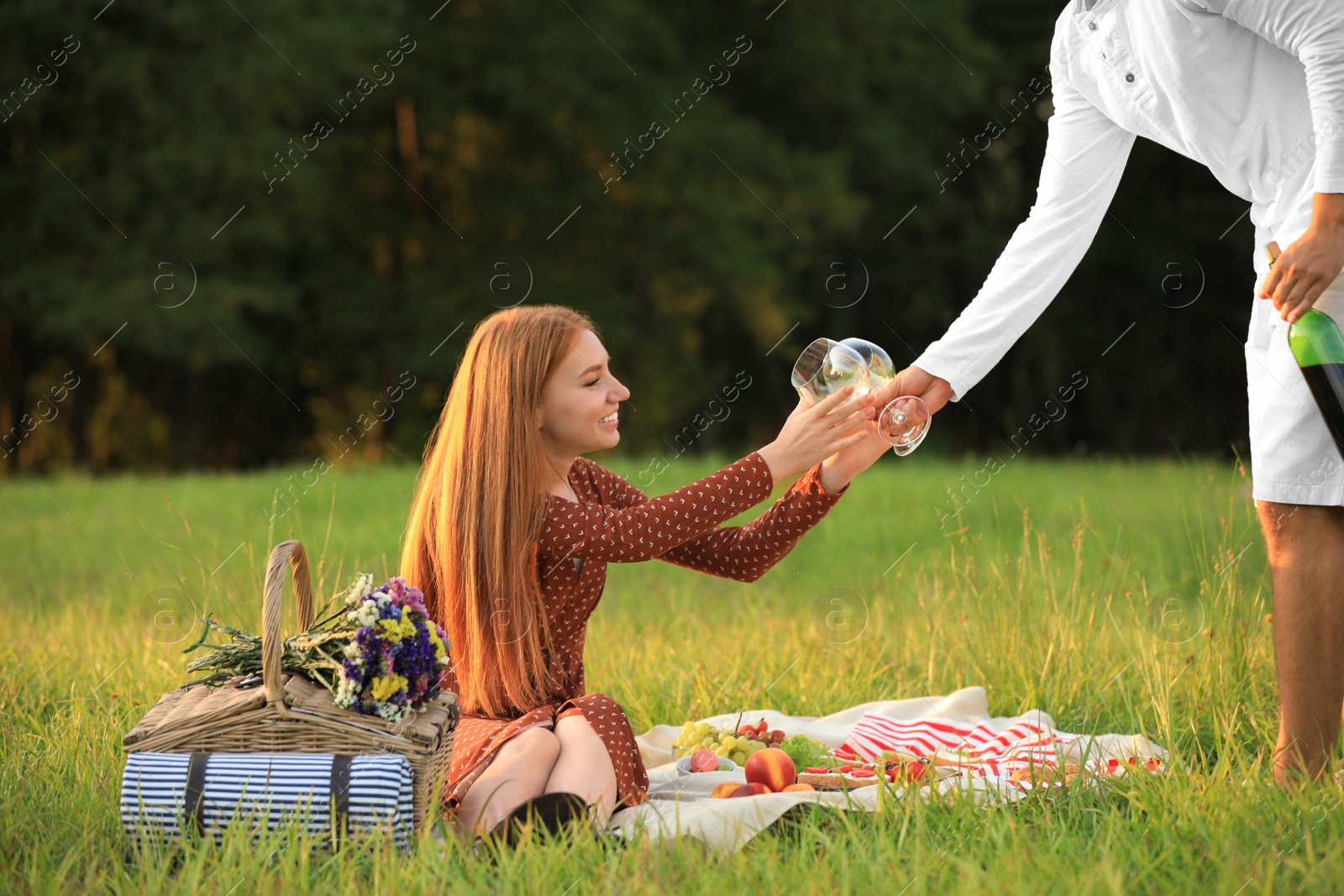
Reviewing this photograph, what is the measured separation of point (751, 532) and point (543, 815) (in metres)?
1.00

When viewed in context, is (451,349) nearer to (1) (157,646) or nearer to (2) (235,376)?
(2) (235,376)

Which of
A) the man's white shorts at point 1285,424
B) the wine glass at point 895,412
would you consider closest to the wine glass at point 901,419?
the wine glass at point 895,412

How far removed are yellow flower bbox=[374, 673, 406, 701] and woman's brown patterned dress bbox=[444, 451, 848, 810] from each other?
0.35 m

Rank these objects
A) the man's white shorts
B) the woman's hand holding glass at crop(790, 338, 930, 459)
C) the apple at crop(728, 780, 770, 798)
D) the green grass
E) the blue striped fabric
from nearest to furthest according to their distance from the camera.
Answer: the green grass, the blue striped fabric, the man's white shorts, the apple at crop(728, 780, 770, 798), the woman's hand holding glass at crop(790, 338, 930, 459)

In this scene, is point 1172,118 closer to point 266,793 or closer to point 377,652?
point 377,652

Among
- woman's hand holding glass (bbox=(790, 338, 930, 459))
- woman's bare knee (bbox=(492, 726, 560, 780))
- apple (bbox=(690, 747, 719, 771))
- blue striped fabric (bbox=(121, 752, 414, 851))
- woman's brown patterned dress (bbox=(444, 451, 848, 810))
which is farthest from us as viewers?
apple (bbox=(690, 747, 719, 771))

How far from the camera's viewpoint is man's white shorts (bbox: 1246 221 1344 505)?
8.96 feet

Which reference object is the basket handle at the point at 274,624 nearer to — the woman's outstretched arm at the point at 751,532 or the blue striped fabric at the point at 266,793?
the blue striped fabric at the point at 266,793

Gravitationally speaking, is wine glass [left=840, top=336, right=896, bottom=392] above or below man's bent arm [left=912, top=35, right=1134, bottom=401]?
below

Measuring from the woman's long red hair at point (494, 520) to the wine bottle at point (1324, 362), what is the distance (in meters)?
1.66

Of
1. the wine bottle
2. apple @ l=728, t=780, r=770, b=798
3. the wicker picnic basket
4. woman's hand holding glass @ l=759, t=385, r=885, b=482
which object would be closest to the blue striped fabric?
the wicker picnic basket

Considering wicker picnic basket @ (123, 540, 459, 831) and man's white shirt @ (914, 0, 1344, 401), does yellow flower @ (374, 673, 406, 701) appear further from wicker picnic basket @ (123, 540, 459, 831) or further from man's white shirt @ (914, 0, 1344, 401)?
man's white shirt @ (914, 0, 1344, 401)

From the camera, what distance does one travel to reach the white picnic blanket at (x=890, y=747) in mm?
2797

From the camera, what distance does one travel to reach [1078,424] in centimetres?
1927
